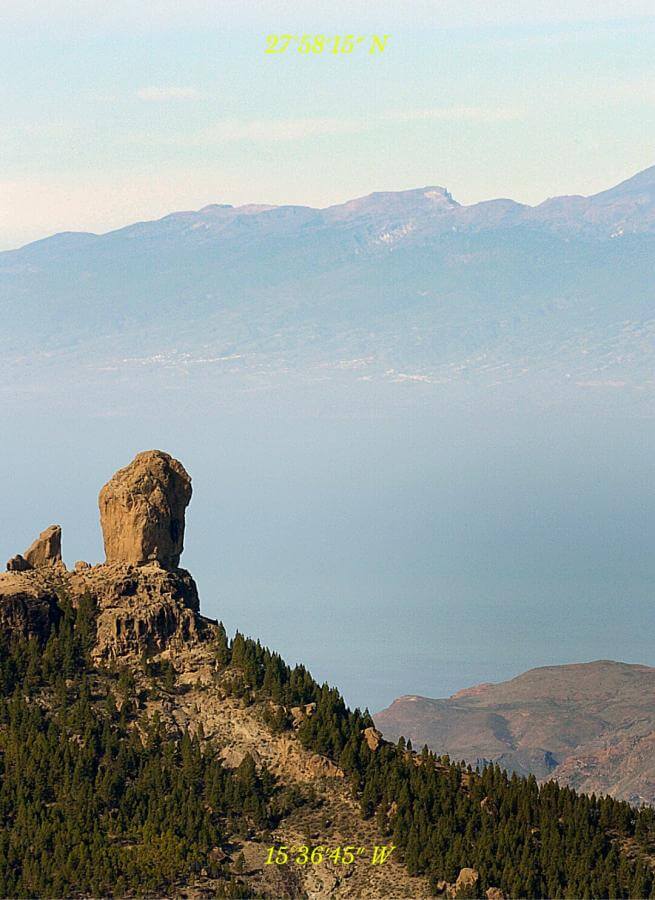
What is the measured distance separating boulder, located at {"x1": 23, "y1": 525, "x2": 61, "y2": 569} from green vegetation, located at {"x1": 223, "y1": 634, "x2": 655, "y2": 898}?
12.2 meters

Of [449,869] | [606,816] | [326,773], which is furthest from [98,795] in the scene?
[606,816]

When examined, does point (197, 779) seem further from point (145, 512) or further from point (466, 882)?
point (145, 512)

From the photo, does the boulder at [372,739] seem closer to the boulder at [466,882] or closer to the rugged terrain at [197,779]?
the rugged terrain at [197,779]

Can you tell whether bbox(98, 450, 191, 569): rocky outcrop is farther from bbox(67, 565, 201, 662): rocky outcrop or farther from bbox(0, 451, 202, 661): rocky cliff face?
bbox(67, 565, 201, 662): rocky outcrop

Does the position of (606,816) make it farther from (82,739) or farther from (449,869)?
(82,739)

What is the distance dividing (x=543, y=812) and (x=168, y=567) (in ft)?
87.8

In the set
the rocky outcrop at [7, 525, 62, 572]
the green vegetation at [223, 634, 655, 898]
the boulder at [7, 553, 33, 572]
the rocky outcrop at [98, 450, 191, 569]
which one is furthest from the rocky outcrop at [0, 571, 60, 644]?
the green vegetation at [223, 634, 655, 898]

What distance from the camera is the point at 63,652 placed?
342 ft

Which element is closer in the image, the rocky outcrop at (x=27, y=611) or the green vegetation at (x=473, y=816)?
the green vegetation at (x=473, y=816)

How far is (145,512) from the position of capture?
10838cm

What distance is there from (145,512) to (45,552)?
21.5 feet

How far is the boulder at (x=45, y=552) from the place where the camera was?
109812 millimetres

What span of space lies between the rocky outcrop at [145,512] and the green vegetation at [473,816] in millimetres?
8090

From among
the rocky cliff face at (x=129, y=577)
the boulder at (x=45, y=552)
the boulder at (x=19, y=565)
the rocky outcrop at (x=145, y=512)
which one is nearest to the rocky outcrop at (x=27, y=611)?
the rocky cliff face at (x=129, y=577)
